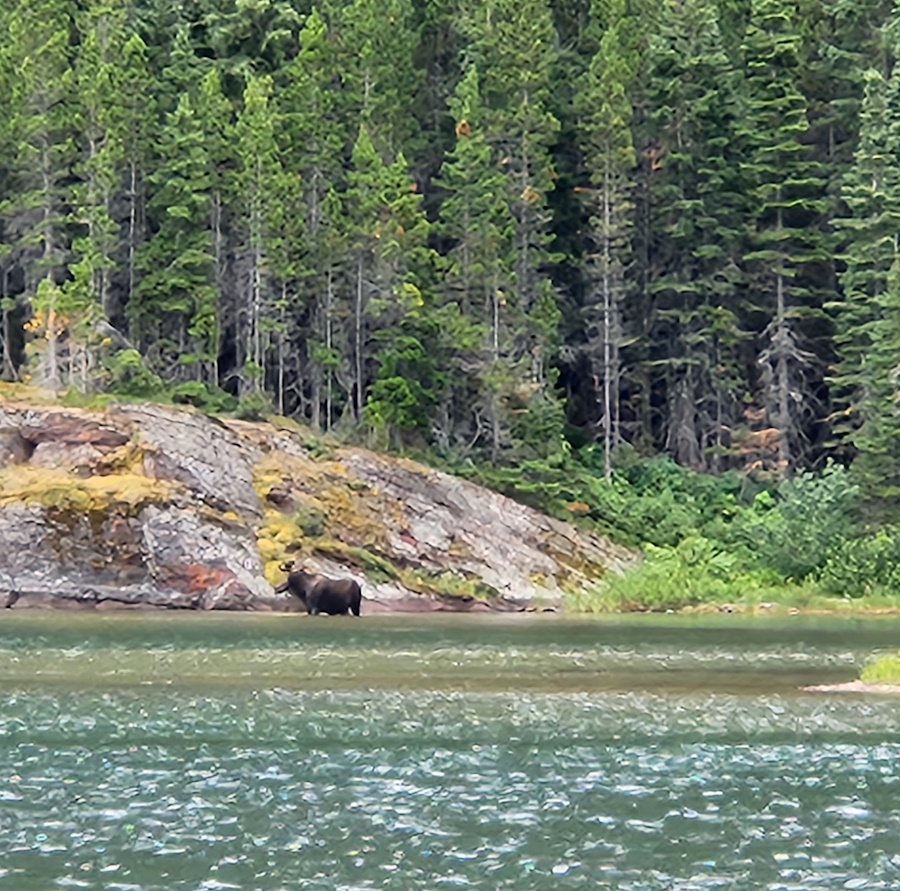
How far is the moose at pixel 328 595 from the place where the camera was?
204 feet

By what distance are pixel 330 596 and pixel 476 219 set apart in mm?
25349

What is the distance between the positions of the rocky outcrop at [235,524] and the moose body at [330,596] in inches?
46.1

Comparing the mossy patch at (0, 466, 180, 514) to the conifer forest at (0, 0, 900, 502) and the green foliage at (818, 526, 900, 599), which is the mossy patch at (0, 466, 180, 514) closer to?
the conifer forest at (0, 0, 900, 502)

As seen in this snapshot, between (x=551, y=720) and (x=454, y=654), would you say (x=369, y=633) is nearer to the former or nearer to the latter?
(x=454, y=654)

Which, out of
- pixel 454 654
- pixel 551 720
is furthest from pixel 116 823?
pixel 454 654

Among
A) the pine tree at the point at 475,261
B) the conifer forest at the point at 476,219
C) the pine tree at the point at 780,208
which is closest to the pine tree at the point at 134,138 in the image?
the conifer forest at the point at 476,219

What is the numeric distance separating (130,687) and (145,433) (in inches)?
1370

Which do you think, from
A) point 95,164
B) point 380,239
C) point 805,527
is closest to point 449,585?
point 805,527

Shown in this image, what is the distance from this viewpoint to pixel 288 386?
276ft

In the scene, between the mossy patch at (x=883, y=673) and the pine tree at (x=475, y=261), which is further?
the pine tree at (x=475, y=261)

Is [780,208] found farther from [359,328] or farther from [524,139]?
[359,328]

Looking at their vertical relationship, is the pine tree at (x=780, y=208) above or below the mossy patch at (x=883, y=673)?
above

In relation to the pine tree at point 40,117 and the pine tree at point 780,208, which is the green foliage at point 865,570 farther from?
the pine tree at point 40,117

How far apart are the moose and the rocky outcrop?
1.08m
